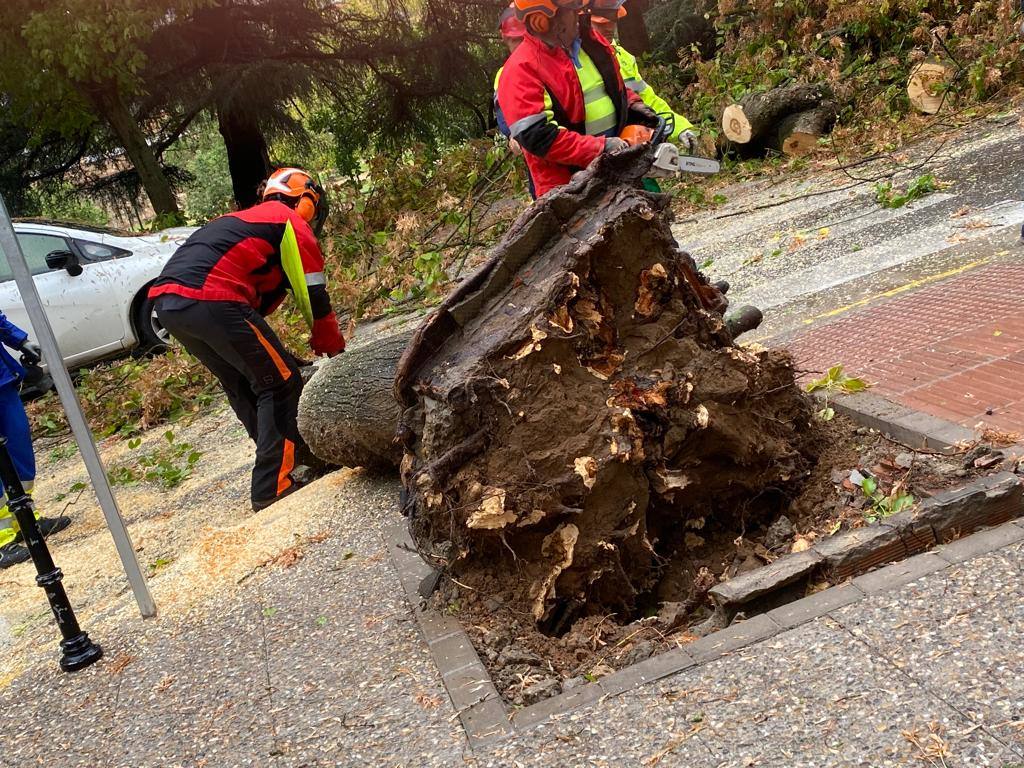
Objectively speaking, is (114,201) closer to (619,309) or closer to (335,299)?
(335,299)

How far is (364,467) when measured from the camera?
4.80 m

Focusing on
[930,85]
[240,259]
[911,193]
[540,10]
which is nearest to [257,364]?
[240,259]

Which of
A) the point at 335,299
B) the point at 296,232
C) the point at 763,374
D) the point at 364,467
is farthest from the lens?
the point at 335,299

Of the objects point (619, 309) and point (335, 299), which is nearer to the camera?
point (619, 309)

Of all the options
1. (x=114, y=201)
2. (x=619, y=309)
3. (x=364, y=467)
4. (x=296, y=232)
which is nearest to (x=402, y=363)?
(x=619, y=309)

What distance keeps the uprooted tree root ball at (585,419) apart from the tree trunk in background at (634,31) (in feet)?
41.6

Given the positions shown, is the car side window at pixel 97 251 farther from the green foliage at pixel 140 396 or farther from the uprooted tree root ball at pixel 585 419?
the uprooted tree root ball at pixel 585 419

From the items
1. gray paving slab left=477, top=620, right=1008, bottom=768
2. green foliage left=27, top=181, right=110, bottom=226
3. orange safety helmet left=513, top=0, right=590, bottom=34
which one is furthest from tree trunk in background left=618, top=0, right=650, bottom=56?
gray paving slab left=477, top=620, right=1008, bottom=768

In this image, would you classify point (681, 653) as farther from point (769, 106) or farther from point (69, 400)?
point (769, 106)

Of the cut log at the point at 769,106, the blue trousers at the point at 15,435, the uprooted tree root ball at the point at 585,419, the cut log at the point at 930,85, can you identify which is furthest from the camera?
the cut log at the point at 769,106

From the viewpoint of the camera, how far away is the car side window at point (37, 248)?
9.05 metres

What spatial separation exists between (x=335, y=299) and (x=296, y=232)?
454 centimetres

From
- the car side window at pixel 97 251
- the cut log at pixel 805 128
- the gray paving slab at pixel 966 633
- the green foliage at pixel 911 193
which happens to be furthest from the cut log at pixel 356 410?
the cut log at pixel 805 128

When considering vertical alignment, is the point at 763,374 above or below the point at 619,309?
below
